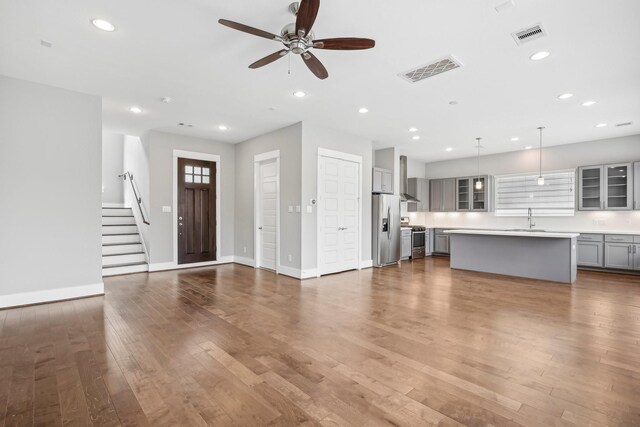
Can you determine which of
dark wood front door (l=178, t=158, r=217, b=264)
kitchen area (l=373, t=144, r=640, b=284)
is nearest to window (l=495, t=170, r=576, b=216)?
kitchen area (l=373, t=144, r=640, b=284)

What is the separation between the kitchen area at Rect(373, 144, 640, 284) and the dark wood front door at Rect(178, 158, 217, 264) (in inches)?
158

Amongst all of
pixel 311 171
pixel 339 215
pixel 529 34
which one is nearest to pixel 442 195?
pixel 339 215

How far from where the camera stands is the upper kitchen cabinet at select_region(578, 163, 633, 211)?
22.0 ft

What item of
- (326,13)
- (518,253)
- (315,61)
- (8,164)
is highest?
(326,13)

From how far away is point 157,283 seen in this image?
5.47 meters

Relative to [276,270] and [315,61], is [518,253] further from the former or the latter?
[315,61]

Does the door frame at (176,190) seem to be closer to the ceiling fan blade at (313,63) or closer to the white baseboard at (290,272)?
the white baseboard at (290,272)

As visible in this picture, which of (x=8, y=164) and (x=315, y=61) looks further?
(x=8, y=164)

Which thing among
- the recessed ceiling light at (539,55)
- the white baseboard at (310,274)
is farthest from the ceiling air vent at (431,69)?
the white baseboard at (310,274)

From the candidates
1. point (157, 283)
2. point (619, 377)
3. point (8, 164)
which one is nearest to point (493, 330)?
point (619, 377)

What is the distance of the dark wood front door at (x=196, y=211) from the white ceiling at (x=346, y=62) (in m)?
1.41

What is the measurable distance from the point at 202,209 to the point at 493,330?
21.0 feet

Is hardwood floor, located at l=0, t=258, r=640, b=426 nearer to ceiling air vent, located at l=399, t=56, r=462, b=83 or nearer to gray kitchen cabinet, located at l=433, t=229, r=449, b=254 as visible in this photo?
ceiling air vent, located at l=399, t=56, r=462, b=83

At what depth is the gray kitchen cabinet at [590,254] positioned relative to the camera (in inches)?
265
